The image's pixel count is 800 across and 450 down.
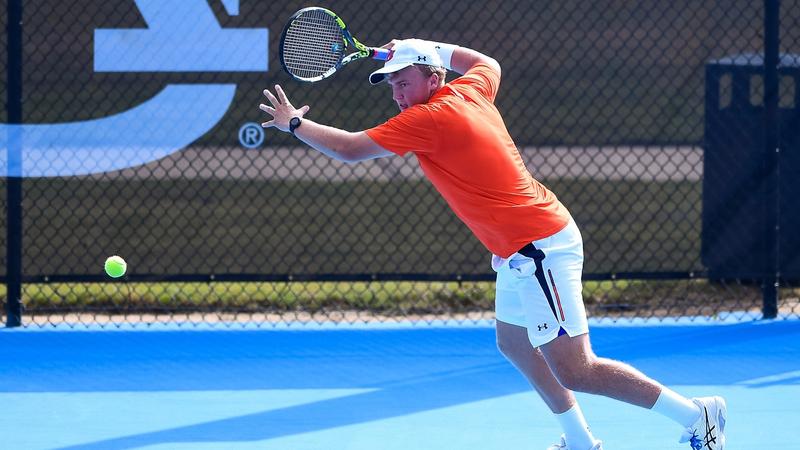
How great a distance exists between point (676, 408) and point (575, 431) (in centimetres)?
37

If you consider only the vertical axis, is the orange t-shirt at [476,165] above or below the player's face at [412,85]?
below

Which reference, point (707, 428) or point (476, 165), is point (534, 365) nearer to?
point (707, 428)

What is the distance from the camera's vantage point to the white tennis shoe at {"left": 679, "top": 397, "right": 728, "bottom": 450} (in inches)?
153

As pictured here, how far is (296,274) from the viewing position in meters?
6.44

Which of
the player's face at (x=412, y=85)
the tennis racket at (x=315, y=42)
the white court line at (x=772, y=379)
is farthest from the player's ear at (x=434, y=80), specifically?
the white court line at (x=772, y=379)

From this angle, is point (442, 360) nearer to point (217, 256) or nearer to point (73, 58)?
point (217, 256)

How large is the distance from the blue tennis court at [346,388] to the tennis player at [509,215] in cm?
55

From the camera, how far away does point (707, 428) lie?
154 inches

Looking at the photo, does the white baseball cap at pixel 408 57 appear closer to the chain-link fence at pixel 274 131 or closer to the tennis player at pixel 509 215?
the tennis player at pixel 509 215

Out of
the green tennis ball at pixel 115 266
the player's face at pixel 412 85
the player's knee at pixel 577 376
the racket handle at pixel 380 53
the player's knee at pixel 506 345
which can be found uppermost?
the racket handle at pixel 380 53

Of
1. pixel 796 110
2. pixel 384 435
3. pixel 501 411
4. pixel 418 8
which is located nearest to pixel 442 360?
pixel 501 411

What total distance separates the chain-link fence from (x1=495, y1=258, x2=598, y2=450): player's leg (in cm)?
241

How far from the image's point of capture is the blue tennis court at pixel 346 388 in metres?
4.48

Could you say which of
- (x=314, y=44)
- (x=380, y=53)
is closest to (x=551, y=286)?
(x=380, y=53)
